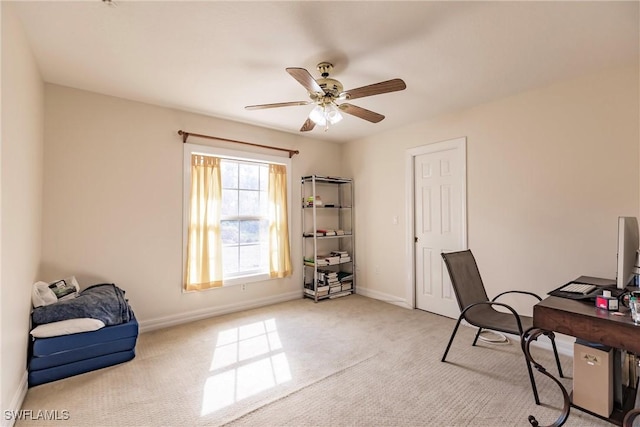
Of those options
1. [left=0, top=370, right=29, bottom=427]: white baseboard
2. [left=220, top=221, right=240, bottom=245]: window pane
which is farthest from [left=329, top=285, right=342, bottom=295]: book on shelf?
[left=0, top=370, right=29, bottom=427]: white baseboard

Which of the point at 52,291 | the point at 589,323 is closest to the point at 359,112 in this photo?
the point at 589,323

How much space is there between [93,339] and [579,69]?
4.55m

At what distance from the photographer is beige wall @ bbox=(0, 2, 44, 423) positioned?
1603 mm

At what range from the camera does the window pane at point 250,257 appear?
4.04 meters

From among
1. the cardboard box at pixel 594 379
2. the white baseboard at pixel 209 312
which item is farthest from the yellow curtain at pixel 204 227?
the cardboard box at pixel 594 379

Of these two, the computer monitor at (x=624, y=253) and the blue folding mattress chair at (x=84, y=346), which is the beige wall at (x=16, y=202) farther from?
the computer monitor at (x=624, y=253)

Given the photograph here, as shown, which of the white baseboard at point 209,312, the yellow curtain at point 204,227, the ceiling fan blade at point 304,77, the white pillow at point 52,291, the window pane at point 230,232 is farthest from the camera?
the window pane at point 230,232

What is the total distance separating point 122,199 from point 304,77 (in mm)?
2361

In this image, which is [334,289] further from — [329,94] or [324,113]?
[329,94]

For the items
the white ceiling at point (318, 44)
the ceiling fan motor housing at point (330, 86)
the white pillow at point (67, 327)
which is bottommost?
the white pillow at point (67, 327)

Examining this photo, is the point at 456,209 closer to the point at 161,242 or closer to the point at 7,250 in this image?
the point at 161,242

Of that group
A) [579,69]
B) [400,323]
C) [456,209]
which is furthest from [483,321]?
[579,69]

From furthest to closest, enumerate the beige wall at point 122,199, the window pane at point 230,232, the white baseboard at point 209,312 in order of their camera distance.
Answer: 1. the window pane at point 230,232
2. the white baseboard at point 209,312
3. the beige wall at point 122,199

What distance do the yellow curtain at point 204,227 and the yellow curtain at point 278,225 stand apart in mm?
747
